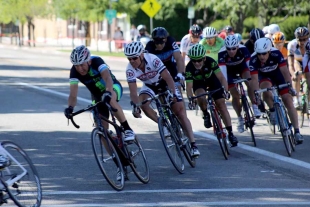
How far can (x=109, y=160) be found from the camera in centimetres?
1012

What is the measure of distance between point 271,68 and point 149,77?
2.80 m

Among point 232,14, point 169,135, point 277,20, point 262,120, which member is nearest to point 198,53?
point 169,135

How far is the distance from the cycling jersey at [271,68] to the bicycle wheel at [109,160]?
14.3 ft

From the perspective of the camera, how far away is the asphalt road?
942 cm

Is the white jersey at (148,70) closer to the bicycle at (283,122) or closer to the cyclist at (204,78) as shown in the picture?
the cyclist at (204,78)

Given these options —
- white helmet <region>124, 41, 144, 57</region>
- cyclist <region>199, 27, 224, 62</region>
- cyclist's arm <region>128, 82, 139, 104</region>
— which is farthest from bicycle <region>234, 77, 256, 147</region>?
white helmet <region>124, 41, 144, 57</region>

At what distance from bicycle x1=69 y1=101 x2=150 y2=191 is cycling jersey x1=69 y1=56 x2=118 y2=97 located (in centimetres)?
55

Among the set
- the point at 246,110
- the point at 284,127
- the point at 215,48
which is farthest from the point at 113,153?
the point at 215,48

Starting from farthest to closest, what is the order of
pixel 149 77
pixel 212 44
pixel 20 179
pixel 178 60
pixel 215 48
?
pixel 215 48, pixel 212 44, pixel 178 60, pixel 149 77, pixel 20 179

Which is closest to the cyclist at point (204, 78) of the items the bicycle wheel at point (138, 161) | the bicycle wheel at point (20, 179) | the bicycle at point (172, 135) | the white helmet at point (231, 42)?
the bicycle at point (172, 135)

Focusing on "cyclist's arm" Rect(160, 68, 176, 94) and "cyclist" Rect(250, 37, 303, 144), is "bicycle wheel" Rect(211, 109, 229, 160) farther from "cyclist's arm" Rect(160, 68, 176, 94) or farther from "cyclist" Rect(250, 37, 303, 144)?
"cyclist's arm" Rect(160, 68, 176, 94)

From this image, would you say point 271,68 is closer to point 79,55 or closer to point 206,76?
point 206,76

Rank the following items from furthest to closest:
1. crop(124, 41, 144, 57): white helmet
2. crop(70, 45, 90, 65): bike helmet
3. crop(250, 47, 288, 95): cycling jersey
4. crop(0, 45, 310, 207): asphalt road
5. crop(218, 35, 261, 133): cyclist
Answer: crop(218, 35, 261, 133): cyclist, crop(250, 47, 288, 95): cycling jersey, crop(124, 41, 144, 57): white helmet, crop(70, 45, 90, 65): bike helmet, crop(0, 45, 310, 207): asphalt road

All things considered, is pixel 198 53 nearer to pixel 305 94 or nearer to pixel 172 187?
pixel 172 187
